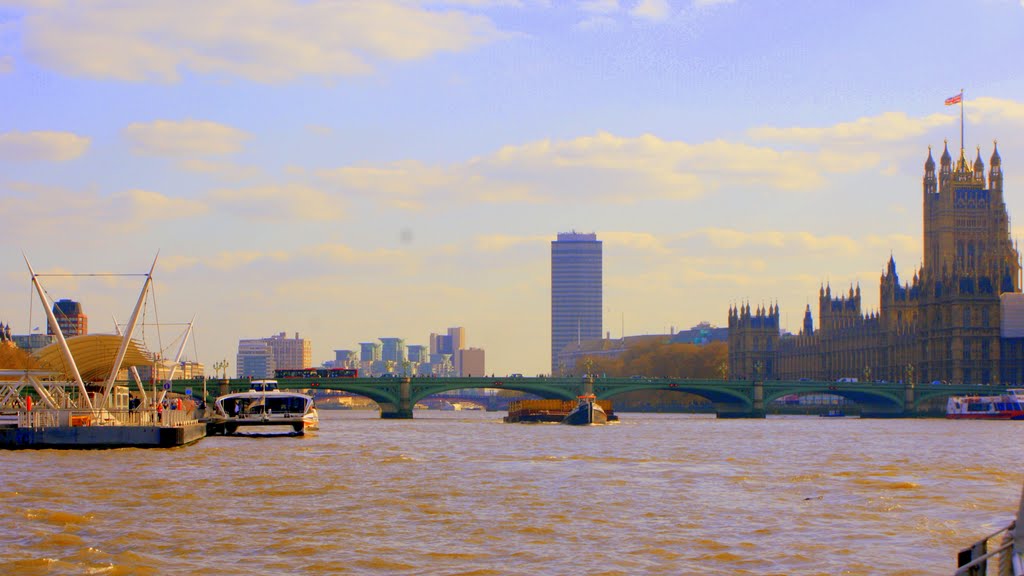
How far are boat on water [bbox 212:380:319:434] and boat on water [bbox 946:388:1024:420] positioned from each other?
283 feet

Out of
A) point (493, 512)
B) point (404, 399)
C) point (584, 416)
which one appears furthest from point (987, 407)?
point (493, 512)

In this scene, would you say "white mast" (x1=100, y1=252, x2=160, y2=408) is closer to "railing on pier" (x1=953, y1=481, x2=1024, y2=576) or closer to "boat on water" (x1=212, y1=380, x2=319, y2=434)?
"boat on water" (x1=212, y1=380, x2=319, y2=434)

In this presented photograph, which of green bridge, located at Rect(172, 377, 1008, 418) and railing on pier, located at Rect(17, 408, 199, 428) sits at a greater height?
Answer: green bridge, located at Rect(172, 377, 1008, 418)

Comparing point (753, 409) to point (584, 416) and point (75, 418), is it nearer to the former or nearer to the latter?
point (584, 416)

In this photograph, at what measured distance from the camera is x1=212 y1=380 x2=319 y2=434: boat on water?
93.4 meters

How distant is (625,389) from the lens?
Answer: 158m

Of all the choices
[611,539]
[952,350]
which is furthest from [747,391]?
[611,539]

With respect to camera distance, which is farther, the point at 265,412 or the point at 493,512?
the point at 265,412

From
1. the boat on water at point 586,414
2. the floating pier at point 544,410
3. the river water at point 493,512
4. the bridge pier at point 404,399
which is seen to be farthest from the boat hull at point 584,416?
the river water at point 493,512

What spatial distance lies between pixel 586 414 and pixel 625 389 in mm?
29345

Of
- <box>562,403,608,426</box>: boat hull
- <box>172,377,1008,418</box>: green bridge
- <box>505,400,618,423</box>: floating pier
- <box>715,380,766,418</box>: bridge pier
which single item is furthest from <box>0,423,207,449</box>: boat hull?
<box>715,380,766,418</box>: bridge pier

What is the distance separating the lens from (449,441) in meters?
85.4

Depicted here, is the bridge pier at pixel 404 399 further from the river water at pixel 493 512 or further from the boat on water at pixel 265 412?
the river water at pixel 493 512

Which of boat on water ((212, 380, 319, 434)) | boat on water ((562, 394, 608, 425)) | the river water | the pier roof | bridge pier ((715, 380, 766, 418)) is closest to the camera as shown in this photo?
the river water
